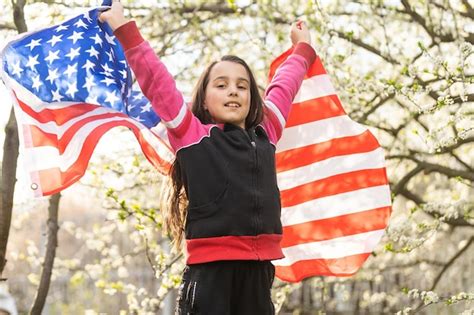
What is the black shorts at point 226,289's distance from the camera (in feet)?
10.5

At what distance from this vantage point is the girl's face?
11.4ft

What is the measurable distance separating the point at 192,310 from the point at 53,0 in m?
2.92

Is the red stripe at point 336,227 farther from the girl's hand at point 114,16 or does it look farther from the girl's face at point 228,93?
the girl's hand at point 114,16

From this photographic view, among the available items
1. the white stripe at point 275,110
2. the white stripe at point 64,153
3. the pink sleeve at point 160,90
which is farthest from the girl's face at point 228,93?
the white stripe at point 64,153

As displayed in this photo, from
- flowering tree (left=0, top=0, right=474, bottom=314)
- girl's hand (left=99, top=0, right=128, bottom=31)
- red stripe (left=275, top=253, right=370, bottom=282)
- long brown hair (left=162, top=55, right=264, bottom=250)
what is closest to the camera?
girl's hand (left=99, top=0, right=128, bottom=31)

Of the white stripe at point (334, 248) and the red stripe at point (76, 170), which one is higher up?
the red stripe at point (76, 170)

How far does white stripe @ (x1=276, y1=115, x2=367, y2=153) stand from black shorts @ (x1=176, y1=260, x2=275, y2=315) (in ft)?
3.41

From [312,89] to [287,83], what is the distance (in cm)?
40

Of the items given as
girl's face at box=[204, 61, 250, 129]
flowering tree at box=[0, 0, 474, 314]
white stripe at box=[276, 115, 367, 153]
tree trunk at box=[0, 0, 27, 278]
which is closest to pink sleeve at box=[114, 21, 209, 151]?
girl's face at box=[204, 61, 250, 129]

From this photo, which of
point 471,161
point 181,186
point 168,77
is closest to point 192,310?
point 181,186

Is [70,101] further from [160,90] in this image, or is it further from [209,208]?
[209,208]

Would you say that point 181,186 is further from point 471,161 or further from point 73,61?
point 471,161

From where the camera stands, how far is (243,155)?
3.33m

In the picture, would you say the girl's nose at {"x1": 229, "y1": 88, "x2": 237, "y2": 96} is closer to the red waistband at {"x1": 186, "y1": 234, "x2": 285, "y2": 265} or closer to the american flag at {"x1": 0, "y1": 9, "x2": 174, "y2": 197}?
the american flag at {"x1": 0, "y1": 9, "x2": 174, "y2": 197}
